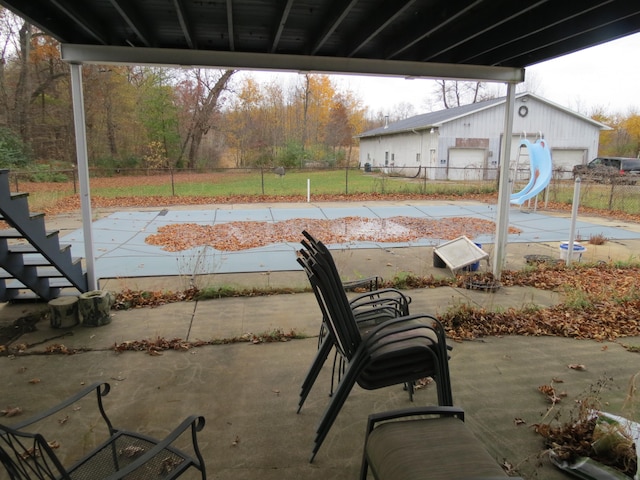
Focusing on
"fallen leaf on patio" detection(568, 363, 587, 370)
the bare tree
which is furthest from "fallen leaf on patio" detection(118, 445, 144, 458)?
the bare tree

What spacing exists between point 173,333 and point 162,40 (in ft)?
9.87

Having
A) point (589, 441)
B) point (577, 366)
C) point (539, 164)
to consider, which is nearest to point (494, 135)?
point (539, 164)

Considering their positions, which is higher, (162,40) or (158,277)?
(162,40)

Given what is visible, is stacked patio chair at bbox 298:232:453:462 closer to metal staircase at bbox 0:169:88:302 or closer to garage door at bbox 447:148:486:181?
metal staircase at bbox 0:169:88:302

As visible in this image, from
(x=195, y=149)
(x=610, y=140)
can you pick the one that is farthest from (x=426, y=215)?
(x=610, y=140)

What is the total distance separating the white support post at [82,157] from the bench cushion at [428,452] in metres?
3.81

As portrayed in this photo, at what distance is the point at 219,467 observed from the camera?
85.5 inches

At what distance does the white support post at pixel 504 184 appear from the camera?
5.23 metres

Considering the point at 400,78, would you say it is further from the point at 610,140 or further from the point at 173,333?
the point at 610,140

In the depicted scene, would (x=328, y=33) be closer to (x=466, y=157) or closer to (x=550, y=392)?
(x=550, y=392)

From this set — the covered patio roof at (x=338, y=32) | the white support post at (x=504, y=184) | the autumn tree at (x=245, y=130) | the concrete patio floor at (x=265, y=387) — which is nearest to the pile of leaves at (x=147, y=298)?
the concrete patio floor at (x=265, y=387)

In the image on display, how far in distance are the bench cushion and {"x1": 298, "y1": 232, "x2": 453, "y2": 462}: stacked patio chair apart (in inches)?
16.0

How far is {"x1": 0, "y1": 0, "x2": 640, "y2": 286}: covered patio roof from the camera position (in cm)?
347

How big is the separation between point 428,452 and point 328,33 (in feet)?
11.8
